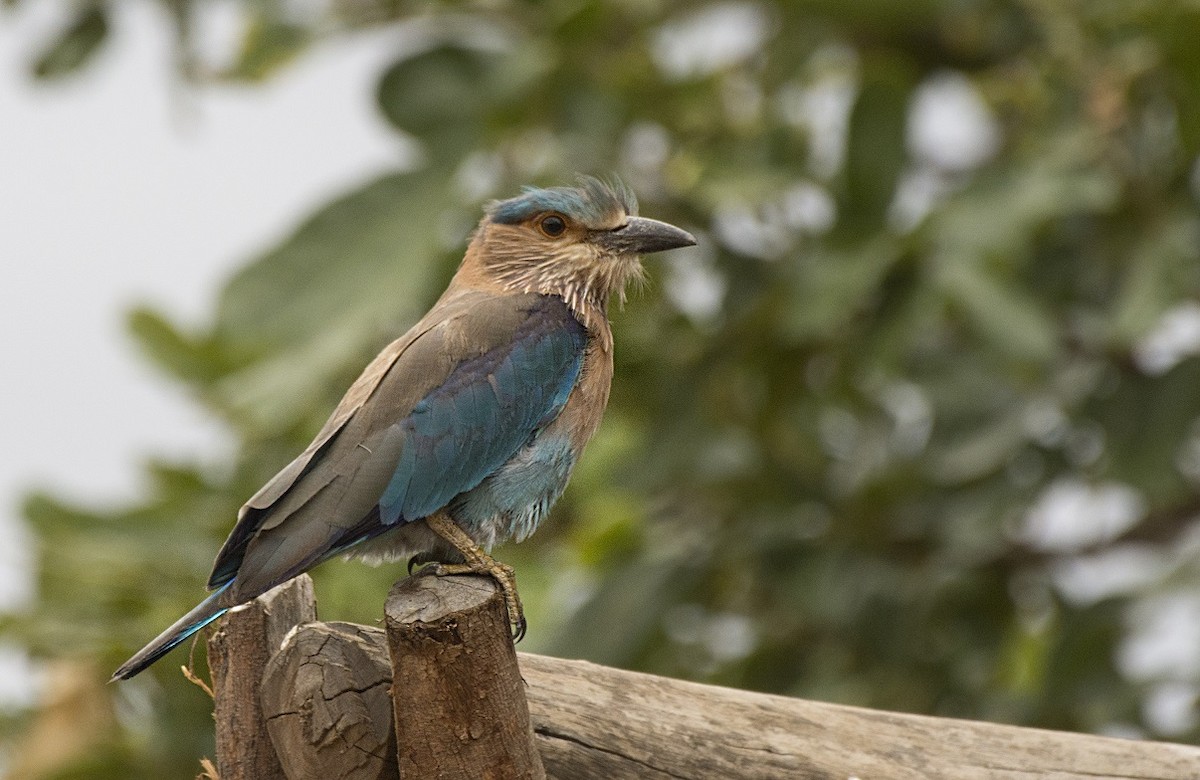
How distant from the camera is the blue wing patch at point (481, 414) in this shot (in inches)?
149

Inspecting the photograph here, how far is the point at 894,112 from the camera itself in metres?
5.95

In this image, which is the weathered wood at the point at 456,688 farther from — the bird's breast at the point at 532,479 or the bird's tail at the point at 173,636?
the bird's breast at the point at 532,479

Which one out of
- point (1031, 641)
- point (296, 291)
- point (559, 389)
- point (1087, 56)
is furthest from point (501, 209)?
point (1031, 641)

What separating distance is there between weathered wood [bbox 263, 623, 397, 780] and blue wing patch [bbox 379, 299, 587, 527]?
1.29 feet

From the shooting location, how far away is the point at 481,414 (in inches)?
155

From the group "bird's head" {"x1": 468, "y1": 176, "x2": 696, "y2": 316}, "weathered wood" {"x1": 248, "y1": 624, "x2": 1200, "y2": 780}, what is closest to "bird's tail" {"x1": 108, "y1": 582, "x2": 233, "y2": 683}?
"weathered wood" {"x1": 248, "y1": 624, "x2": 1200, "y2": 780}

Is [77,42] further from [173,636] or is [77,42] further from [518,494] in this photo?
[173,636]

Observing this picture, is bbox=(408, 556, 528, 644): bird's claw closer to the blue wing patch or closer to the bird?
the bird

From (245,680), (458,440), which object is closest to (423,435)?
(458,440)

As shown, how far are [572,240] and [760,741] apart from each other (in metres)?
1.51

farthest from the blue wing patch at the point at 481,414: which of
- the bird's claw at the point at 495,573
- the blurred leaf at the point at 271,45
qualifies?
the blurred leaf at the point at 271,45

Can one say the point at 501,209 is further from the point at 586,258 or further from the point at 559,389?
the point at 559,389

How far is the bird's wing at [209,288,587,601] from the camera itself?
11.8 ft

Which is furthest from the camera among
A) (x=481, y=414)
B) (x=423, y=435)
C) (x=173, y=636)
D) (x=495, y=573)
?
(x=481, y=414)
